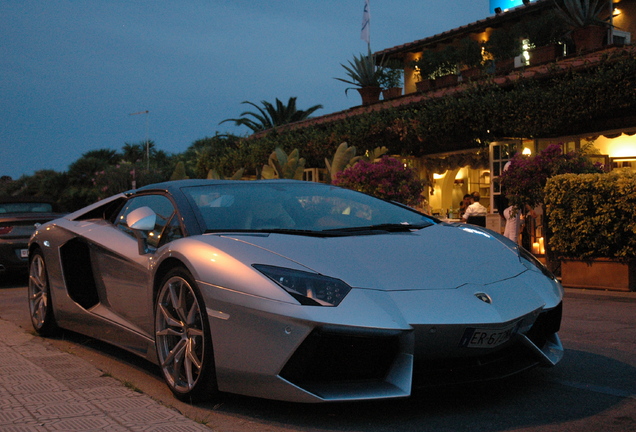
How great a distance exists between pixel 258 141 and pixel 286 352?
2034 cm

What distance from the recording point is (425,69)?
20516 millimetres

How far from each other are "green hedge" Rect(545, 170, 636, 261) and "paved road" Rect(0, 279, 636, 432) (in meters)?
4.51

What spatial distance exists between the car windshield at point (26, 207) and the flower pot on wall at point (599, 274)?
26.0 feet

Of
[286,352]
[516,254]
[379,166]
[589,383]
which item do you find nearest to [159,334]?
[286,352]

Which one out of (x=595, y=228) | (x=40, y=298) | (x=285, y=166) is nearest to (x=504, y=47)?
(x=285, y=166)

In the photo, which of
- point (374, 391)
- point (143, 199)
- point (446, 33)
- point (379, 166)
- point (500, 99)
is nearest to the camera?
point (374, 391)

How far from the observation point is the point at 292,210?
13.9 feet

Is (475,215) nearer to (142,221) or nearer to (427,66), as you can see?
(427,66)

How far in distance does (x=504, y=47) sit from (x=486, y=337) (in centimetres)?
1672

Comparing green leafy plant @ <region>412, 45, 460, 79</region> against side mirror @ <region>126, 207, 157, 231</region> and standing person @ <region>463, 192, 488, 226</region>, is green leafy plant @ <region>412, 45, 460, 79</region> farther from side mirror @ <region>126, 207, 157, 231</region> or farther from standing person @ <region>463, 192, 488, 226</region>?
side mirror @ <region>126, 207, 157, 231</region>

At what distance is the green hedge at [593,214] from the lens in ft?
28.4

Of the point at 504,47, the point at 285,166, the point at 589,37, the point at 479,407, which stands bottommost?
the point at 479,407

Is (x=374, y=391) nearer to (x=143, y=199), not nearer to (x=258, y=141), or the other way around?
(x=143, y=199)

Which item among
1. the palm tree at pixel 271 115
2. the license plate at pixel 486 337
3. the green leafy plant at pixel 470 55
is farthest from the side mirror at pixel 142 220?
the palm tree at pixel 271 115
